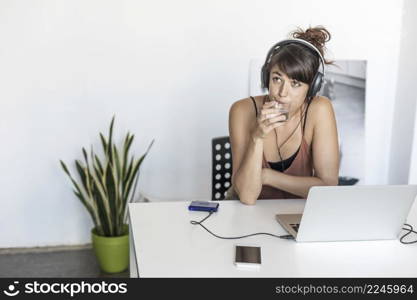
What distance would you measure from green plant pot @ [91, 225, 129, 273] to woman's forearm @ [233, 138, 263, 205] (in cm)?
117

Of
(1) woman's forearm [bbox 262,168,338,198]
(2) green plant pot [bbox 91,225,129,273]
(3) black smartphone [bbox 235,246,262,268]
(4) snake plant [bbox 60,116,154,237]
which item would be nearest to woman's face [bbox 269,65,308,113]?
(1) woman's forearm [bbox 262,168,338,198]

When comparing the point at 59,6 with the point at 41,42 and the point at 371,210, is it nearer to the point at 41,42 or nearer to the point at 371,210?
the point at 41,42

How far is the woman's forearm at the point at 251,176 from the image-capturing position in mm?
1848

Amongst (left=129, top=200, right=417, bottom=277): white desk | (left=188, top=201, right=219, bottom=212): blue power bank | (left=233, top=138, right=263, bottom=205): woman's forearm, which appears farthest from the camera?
(left=233, top=138, right=263, bottom=205): woman's forearm

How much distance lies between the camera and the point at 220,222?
1.64m

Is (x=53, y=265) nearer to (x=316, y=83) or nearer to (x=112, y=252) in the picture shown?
(x=112, y=252)

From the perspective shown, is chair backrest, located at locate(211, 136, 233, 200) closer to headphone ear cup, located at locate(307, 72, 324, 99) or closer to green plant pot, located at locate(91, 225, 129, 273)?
headphone ear cup, located at locate(307, 72, 324, 99)

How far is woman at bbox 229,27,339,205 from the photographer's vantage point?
1867mm

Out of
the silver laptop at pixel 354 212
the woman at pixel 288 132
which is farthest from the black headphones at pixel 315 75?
the silver laptop at pixel 354 212

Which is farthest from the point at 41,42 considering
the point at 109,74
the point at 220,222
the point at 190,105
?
the point at 220,222

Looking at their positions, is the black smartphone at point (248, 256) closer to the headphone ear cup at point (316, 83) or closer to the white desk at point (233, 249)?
the white desk at point (233, 249)

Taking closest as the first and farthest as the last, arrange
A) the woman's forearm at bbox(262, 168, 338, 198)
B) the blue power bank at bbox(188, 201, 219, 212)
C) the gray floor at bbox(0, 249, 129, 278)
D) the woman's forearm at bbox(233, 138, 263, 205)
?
the blue power bank at bbox(188, 201, 219, 212), the woman's forearm at bbox(233, 138, 263, 205), the woman's forearm at bbox(262, 168, 338, 198), the gray floor at bbox(0, 249, 129, 278)

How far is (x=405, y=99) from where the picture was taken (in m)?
3.21

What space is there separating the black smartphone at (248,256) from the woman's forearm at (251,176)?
45cm
